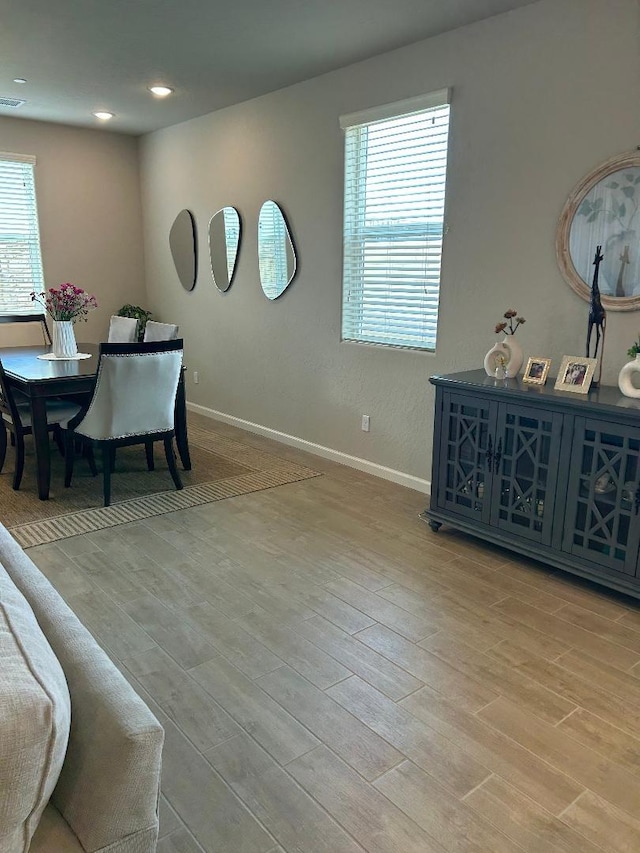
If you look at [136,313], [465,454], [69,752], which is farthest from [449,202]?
[136,313]

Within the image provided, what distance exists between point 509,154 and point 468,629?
236cm

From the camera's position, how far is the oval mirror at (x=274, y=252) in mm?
4719

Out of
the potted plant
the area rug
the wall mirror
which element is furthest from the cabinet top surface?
the potted plant

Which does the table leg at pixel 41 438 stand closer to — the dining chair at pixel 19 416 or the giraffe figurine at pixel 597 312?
the dining chair at pixel 19 416

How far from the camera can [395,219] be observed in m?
3.89

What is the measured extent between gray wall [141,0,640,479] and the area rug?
0.59 m

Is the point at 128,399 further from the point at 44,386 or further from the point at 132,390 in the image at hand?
the point at 44,386

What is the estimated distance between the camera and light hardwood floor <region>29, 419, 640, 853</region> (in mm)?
1583

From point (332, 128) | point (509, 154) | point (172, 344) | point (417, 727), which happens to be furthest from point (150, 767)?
point (332, 128)

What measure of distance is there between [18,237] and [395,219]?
152 inches

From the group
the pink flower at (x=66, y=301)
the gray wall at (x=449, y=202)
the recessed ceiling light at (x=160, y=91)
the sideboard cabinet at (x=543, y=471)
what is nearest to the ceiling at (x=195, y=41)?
the recessed ceiling light at (x=160, y=91)

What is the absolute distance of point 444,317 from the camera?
3666 mm

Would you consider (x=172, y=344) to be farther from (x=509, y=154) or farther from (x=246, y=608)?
(x=509, y=154)

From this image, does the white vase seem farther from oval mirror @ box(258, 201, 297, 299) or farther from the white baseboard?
oval mirror @ box(258, 201, 297, 299)
